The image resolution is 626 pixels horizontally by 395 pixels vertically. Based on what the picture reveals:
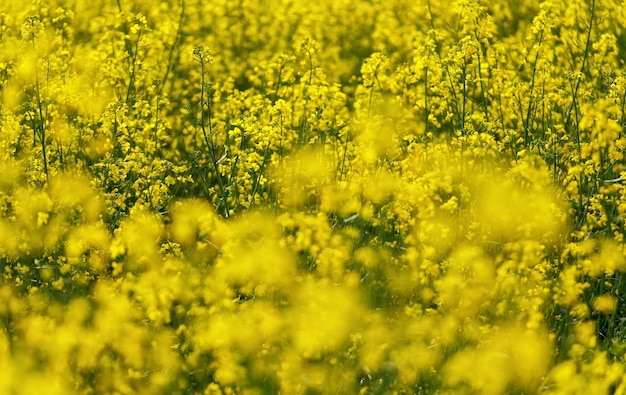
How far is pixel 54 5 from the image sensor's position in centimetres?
685

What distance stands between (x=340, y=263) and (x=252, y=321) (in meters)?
0.51

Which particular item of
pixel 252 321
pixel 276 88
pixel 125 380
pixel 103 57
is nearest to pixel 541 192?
pixel 252 321

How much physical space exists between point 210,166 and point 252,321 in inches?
82.7

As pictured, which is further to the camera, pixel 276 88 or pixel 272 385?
pixel 276 88

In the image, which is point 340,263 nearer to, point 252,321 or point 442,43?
point 252,321

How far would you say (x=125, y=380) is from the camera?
10.8 ft

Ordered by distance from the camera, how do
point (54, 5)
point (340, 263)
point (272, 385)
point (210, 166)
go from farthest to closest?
point (54, 5) < point (210, 166) < point (340, 263) < point (272, 385)

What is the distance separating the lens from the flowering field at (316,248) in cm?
315

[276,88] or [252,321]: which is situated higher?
[276,88]

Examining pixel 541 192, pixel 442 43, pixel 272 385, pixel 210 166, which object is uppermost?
pixel 442 43

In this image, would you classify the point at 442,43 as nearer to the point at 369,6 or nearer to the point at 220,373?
the point at 369,6

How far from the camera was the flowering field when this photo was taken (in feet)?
10.3

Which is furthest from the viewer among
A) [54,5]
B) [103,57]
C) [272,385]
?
[54,5]

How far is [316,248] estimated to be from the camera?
359 cm
